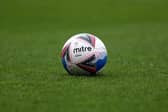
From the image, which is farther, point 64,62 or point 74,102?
point 64,62

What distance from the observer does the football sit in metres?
10.3

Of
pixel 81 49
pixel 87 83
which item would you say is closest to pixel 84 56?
pixel 81 49

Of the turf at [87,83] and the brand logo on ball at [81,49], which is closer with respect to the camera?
the turf at [87,83]

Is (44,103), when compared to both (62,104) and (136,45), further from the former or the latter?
(136,45)

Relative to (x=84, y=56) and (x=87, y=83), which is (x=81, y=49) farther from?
(x=87, y=83)

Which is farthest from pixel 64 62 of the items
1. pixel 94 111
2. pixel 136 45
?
pixel 136 45

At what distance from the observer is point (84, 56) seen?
10.3 metres

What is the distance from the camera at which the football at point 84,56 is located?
10.3 metres

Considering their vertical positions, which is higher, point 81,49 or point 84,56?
point 81,49

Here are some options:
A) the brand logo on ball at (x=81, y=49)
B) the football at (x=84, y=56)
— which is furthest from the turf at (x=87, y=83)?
the brand logo on ball at (x=81, y=49)

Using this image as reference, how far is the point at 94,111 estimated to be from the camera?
22.9ft

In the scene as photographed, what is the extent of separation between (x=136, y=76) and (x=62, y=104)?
314cm

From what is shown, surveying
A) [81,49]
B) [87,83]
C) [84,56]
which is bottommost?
[87,83]

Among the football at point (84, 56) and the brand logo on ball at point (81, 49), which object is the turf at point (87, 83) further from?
the brand logo on ball at point (81, 49)
